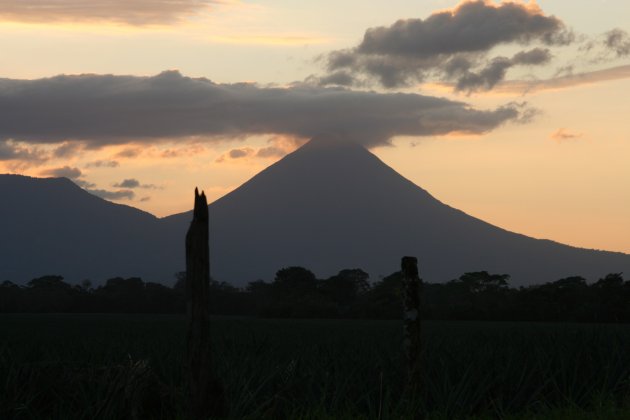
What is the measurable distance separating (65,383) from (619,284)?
4670cm

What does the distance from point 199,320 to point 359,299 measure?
→ 216 feet

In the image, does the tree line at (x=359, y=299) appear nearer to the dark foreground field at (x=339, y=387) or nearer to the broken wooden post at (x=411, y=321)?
the dark foreground field at (x=339, y=387)

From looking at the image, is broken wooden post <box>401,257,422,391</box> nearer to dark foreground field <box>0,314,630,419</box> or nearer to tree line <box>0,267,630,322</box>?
dark foreground field <box>0,314,630,419</box>

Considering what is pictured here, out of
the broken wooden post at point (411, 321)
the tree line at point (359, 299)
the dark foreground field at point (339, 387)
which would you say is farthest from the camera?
the tree line at point (359, 299)

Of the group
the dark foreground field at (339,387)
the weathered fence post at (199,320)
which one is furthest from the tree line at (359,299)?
the weathered fence post at (199,320)

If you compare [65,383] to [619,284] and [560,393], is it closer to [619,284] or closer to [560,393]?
[560,393]

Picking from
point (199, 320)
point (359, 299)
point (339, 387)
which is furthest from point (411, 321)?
point (359, 299)

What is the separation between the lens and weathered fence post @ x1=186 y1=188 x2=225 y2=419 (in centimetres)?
853

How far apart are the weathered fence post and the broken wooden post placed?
9.46ft

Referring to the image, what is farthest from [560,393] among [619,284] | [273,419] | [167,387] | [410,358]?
A: [619,284]

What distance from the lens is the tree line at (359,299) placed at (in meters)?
54.4

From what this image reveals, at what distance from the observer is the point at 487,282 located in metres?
76.4

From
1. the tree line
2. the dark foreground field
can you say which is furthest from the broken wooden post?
the tree line

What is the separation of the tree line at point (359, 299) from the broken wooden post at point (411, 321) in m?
35.6
